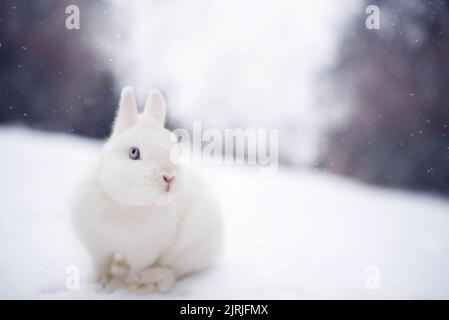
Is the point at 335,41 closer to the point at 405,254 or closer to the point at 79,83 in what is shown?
the point at 405,254

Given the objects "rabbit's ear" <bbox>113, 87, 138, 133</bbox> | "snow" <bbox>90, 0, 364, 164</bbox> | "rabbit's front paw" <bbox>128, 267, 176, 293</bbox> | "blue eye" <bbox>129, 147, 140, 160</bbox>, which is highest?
"snow" <bbox>90, 0, 364, 164</bbox>

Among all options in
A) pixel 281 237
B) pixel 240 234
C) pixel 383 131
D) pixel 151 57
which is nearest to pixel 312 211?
pixel 281 237

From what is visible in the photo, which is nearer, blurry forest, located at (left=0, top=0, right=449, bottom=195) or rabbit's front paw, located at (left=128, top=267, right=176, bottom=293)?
rabbit's front paw, located at (left=128, top=267, right=176, bottom=293)

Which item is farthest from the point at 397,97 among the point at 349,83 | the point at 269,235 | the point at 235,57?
the point at 269,235

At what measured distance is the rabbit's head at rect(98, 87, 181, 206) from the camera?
0.93 meters

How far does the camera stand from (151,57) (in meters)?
1.68

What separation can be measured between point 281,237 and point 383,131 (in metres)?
0.73

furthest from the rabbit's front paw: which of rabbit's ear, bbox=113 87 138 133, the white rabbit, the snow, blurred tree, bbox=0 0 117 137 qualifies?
blurred tree, bbox=0 0 117 137

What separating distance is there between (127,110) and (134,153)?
0.47 ft

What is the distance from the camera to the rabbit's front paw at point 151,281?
107cm

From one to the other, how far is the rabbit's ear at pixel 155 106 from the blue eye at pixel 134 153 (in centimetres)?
14

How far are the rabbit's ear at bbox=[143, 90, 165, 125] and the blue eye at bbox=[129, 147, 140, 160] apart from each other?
0.14 meters

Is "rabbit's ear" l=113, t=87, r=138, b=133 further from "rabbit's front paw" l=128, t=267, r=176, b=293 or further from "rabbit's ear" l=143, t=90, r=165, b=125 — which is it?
"rabbit's front paw" l=128, t=267, r=176, b=293

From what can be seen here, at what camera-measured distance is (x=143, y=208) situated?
3.26 ft
